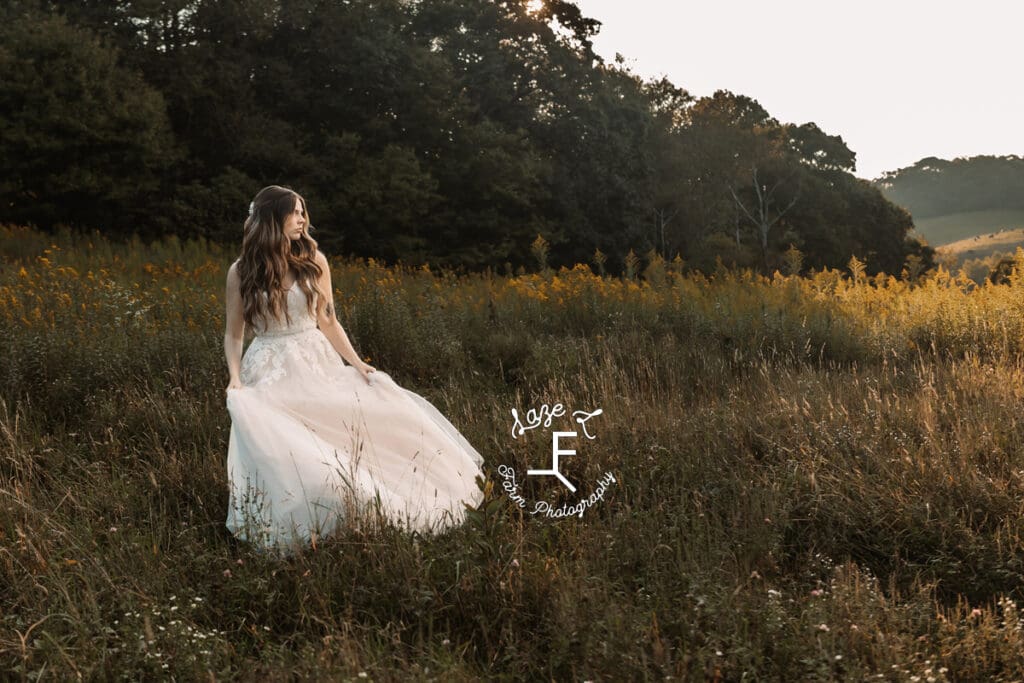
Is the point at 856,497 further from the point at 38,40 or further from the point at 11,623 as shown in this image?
the point at 38,40

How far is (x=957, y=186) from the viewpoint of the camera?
201ft

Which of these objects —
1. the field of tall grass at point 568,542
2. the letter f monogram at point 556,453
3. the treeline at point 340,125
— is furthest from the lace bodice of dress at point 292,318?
the treeline at point 340,125

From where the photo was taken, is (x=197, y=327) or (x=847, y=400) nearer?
(x=847, y=400)

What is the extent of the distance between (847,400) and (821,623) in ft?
9.50

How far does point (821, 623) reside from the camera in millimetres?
2863

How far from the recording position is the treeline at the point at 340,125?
14.9 m

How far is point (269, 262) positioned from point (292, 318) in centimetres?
34

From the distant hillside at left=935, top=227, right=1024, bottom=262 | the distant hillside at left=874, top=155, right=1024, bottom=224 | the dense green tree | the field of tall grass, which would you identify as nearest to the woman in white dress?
the field of tall grass

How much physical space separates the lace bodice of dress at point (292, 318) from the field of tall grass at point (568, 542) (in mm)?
777

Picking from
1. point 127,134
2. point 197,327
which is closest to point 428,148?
point 127,134

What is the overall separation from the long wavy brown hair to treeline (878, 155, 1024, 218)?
58826 mm

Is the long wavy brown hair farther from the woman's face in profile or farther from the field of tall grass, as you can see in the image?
the field of tall grass

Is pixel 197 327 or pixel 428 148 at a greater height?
pixel 428 148

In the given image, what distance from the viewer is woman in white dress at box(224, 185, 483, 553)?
3775 mm
